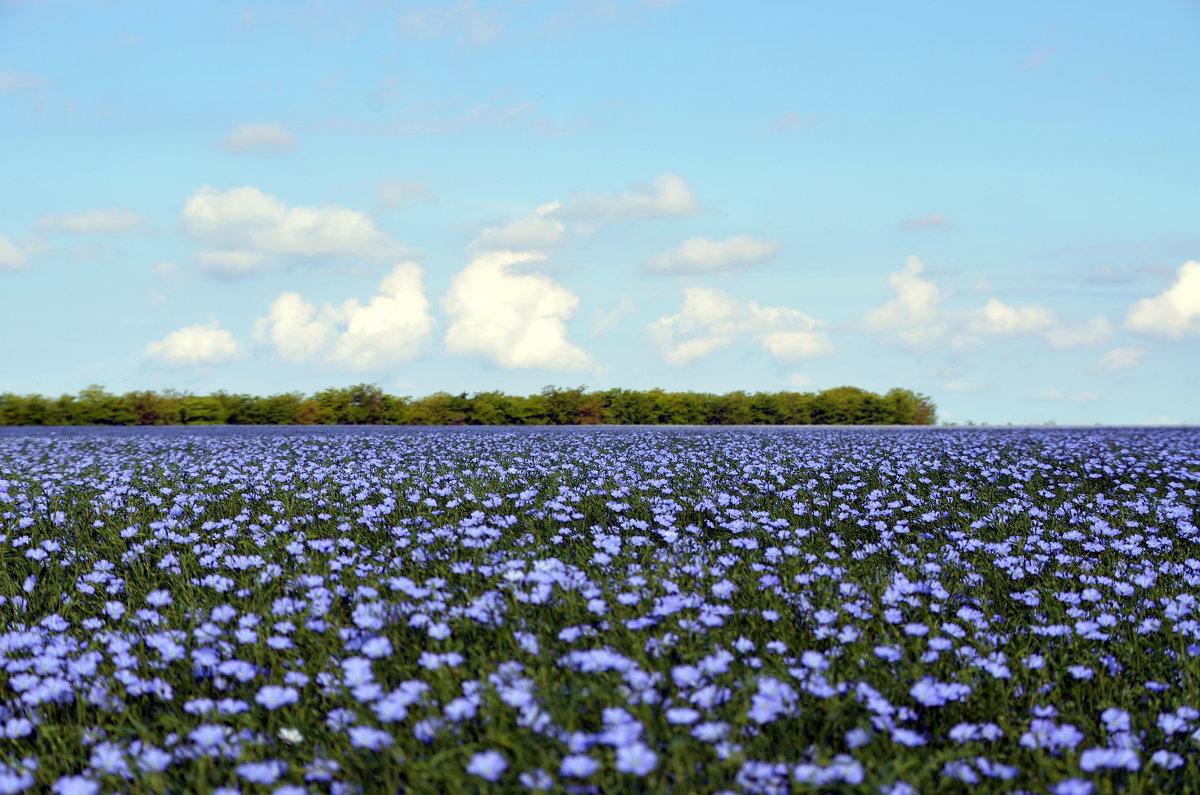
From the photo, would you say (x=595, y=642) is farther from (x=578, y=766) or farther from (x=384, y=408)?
(x=384, y=408)

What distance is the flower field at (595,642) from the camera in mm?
2896

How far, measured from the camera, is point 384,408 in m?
25.9

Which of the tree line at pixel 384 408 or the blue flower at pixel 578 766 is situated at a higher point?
the tree line at pixel 384 408

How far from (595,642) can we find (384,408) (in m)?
22.9

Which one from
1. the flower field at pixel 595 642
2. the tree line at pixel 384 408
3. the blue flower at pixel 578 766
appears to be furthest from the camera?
the tree line at pixel 384 408

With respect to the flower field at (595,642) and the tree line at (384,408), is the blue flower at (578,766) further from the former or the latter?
the tree line at (384,408)

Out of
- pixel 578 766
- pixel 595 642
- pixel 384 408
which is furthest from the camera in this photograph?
pixel 384 408

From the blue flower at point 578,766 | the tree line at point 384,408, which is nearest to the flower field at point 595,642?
the blue flower at point 578,766

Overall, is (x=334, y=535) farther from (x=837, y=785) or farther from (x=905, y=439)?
(x=905, y=439)

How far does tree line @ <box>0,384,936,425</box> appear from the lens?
25.3 meters

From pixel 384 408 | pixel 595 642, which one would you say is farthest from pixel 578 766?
pixel 384 408

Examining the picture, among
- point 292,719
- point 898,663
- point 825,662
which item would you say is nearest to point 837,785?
point 825,662

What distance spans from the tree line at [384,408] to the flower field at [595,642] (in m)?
17.5

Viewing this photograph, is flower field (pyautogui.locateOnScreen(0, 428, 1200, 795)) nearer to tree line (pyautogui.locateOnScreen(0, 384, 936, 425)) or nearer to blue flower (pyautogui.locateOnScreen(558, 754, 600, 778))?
blue flower (pyautogui.locateOnScreen(558, 754, 600, 778))
